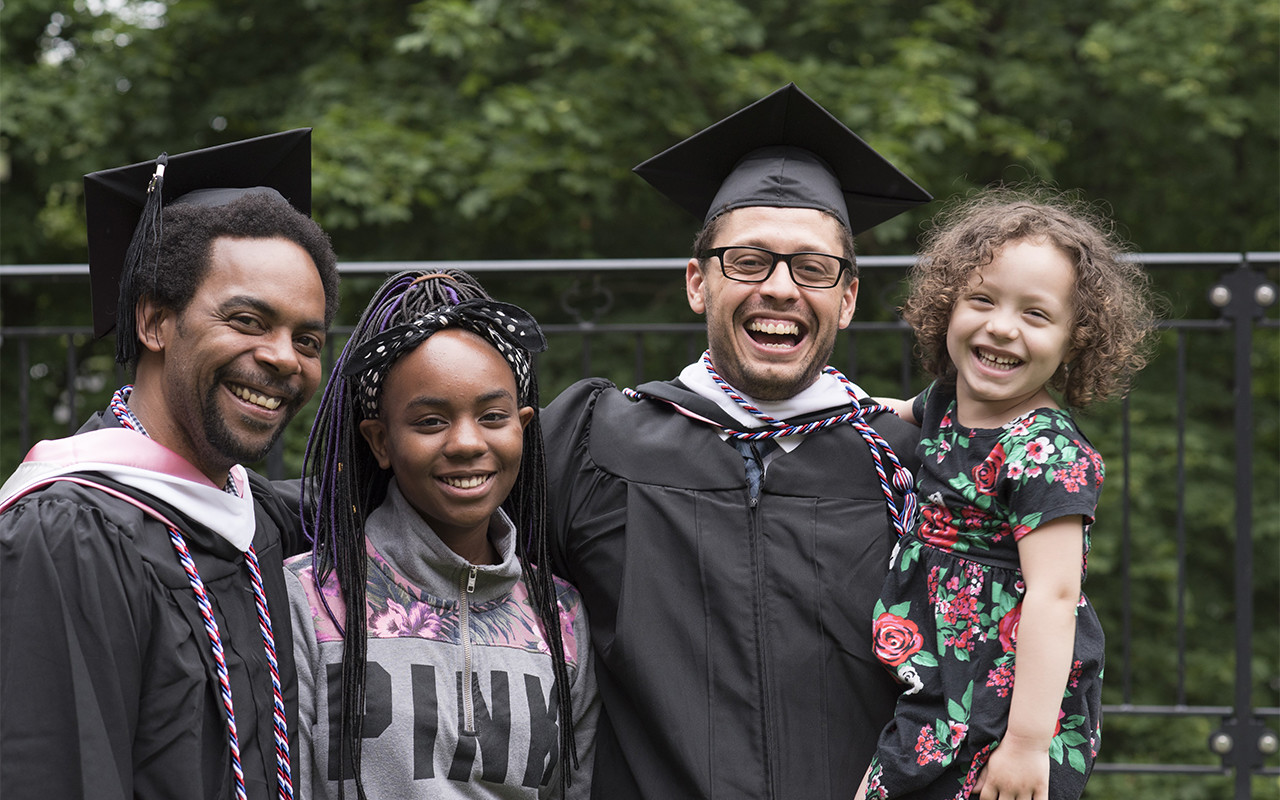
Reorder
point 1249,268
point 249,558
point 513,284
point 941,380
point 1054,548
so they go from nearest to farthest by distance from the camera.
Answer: point 249,558 < point 1054,548 < point 941,380 < point 1249,268 < point 513,284

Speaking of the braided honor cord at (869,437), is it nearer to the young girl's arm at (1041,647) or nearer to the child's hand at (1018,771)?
the young girl's arm at (1041,647)

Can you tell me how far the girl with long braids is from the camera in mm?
2230

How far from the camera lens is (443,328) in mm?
2355

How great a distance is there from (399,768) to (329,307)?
885 mm

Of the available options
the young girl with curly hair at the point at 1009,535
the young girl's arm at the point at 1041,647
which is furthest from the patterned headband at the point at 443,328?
the young girl's arm at the point at 1041,647

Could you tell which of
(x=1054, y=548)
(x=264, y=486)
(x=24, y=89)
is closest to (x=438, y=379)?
(x=264, y=486)

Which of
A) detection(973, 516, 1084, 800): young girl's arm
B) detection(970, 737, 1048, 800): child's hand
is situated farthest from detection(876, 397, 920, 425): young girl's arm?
detection(970, 737, 1048, 800): child's hand

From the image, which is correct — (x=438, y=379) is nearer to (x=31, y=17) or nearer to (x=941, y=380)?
(x=941, y=380)

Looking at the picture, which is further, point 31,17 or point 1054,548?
point 31,17

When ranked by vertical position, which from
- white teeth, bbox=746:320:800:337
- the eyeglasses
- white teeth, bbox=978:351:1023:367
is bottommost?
white teeth, bbox=978:351:1023:367

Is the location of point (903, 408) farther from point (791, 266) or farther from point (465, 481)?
point (465, 481)

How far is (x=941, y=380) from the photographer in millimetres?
2670

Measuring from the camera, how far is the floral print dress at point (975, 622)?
232 cm

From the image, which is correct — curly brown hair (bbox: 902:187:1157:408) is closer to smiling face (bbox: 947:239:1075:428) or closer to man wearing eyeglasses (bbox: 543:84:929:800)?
smiling face (bbox: 947:239:1075:428)
